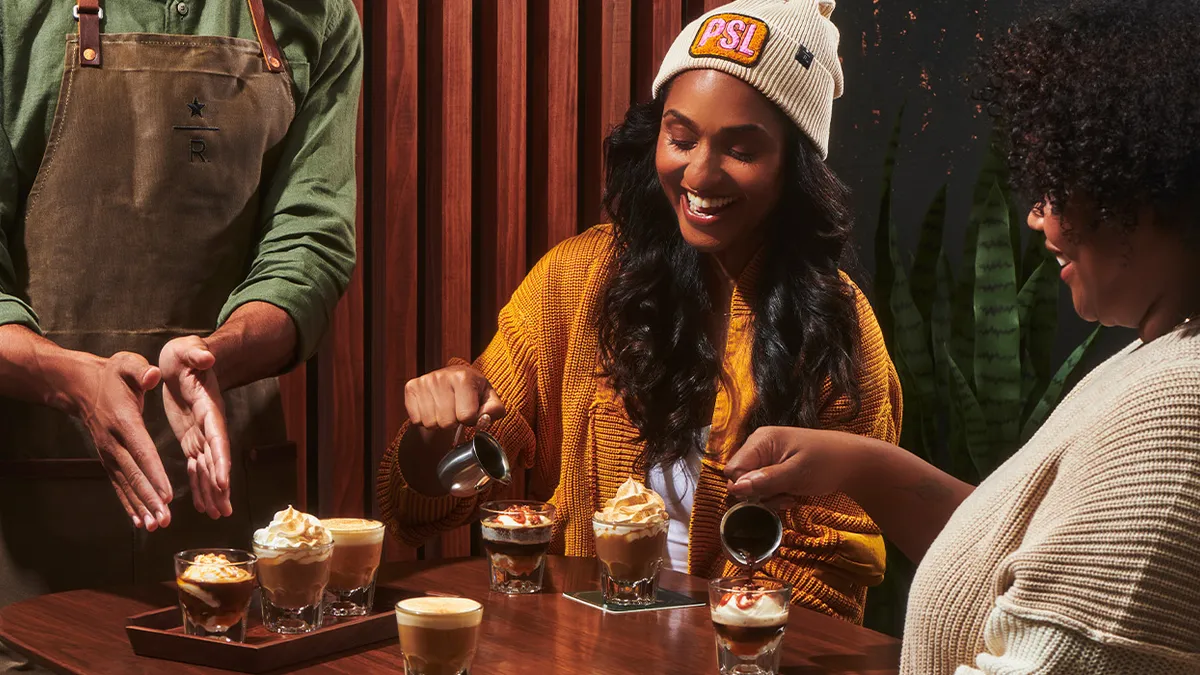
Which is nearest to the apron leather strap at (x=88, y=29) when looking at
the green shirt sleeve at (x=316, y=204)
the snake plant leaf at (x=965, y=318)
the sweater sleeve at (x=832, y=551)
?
the green shirt sleeve at (x=316, y=204)

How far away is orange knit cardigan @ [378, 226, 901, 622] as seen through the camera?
2.52 m

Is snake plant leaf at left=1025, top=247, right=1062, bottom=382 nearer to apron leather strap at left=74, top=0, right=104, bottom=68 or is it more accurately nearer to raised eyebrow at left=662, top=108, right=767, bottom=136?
raised eyebrow at left=662, top=108, right=767, bottom=136

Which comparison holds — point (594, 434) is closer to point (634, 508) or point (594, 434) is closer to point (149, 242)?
point (634, 508)

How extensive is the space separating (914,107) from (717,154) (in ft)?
7.00

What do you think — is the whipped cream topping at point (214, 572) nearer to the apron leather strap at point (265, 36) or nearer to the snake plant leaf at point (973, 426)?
the apron leather strap at point (265, 36)

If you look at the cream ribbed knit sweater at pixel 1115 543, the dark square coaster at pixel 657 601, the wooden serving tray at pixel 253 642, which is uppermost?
the cream ribbed knit sweater at pixel 1115 543

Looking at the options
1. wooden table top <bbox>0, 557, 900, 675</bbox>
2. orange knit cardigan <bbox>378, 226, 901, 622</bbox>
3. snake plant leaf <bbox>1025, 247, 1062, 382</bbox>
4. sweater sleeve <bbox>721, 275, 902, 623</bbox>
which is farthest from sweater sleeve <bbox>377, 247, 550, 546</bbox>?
snake plant leaf <bbox>1025, 247, 1062, 382</bbox>

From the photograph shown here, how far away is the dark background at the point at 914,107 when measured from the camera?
4.46m

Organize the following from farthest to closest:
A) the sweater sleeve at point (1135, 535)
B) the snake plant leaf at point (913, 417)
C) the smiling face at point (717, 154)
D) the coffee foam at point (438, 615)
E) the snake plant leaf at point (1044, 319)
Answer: the snake plant leaf at point (913, 417) < the snake plant leaf at point (1044, 319) < the smiling face at point (717, 154) < the coffee foam at point (438, 615) < the sweater sleeve at point (1135, 535)

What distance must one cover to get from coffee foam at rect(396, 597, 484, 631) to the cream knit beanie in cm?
136

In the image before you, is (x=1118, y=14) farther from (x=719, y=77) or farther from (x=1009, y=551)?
(x=719, y=77)

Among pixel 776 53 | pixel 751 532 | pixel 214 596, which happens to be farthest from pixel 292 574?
pixel 776 53

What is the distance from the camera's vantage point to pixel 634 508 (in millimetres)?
2145

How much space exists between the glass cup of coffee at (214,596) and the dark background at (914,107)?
3.07 m
